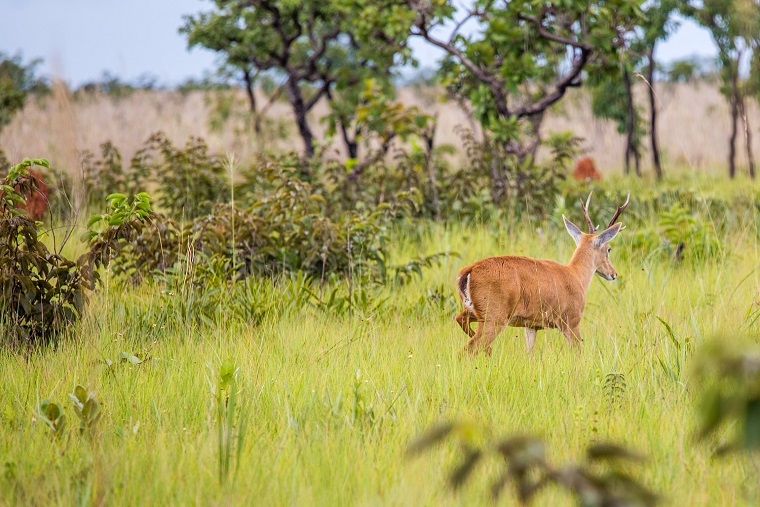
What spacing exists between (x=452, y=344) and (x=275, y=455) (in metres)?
1.68

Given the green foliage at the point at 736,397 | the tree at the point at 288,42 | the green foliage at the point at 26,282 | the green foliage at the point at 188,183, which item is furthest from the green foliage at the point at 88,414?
the tree at the point at 288,42

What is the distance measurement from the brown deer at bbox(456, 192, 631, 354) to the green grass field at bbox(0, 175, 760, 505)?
12 centimetres

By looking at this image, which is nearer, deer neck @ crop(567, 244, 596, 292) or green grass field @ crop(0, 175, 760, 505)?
green grass field @ crop(0, 175, 760, 505)

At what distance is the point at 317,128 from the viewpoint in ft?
71.4

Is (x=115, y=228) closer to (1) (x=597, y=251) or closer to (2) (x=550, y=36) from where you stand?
(1) (x=597, y=251)

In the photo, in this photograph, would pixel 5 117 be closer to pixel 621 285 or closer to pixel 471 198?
pixel 471 198

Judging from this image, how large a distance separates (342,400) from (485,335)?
3.98ft

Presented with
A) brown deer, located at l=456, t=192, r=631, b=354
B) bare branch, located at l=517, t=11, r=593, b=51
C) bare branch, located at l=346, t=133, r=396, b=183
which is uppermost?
bare branch, located at l=517, t=11, r=593, b=51

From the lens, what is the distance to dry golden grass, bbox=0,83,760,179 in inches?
571

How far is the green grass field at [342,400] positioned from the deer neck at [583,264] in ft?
0.80

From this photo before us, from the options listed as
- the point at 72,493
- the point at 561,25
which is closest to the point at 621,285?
the point at 72,493

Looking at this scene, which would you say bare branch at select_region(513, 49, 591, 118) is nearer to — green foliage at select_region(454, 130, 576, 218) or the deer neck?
green foliage at select_region(454, 130, 576, 218)

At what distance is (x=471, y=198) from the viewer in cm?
859

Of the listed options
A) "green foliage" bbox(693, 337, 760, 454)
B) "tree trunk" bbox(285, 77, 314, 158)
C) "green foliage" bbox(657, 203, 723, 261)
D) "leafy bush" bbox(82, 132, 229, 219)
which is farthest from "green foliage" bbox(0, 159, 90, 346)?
"tree trunk" bbox(285, 77, 314, 158)
